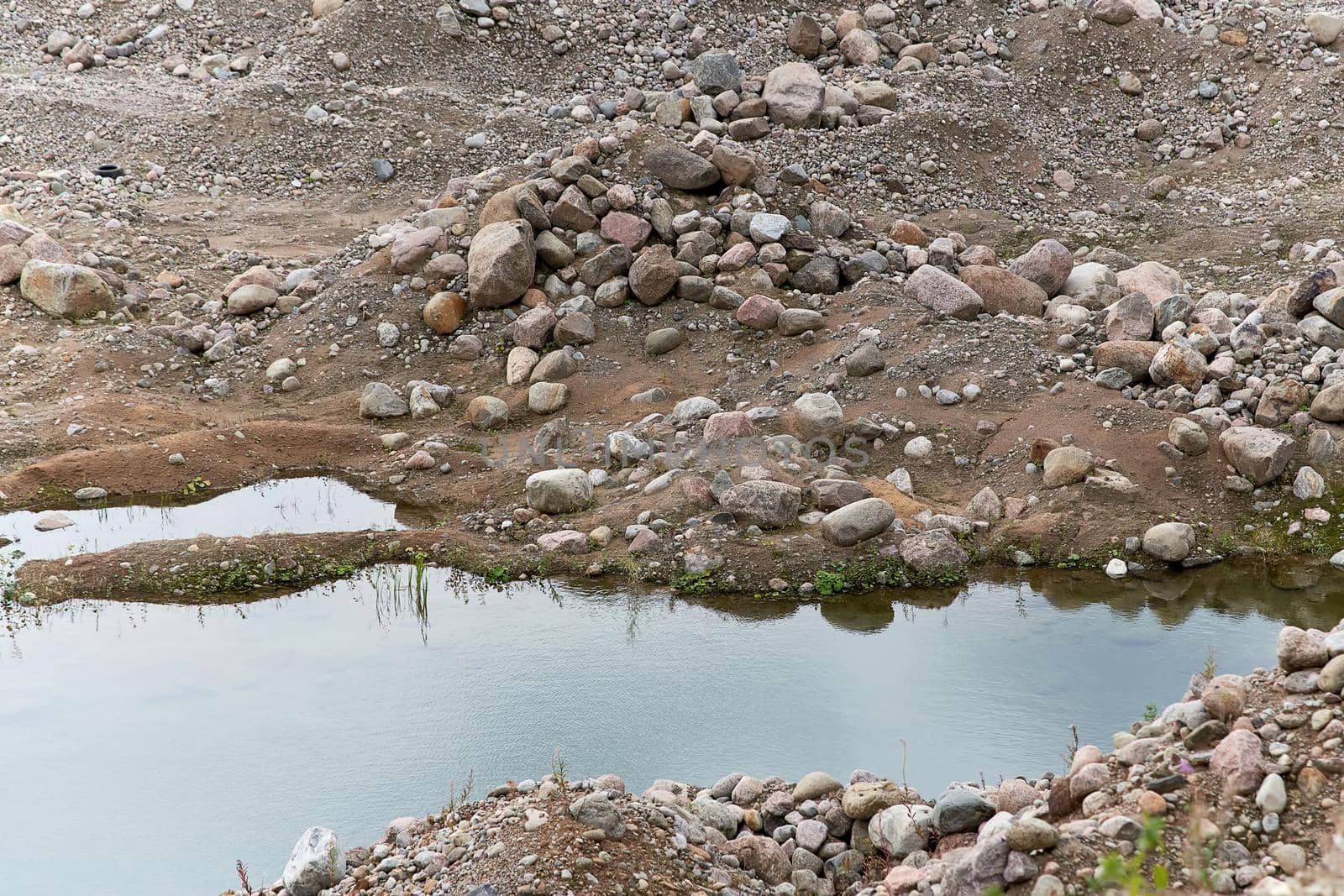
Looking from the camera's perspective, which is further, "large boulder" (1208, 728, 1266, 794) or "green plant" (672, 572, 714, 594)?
"green plant" (672, 572, 714, 594)

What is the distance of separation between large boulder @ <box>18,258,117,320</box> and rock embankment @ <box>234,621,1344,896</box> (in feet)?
31.7

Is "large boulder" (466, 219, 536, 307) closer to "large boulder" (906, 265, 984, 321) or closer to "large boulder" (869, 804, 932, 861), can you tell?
"large boulder" (906, 265, 984, 321)

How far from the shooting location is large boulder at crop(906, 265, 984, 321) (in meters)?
12.1

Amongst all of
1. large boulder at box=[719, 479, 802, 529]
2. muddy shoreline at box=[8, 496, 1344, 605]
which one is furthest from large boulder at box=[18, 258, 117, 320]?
large boulder at box=[719, 479, 802, 529]

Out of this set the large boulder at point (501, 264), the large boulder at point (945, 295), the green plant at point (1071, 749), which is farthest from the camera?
the large boulder at point (501, 264)

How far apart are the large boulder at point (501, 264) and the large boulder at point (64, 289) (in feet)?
14.1

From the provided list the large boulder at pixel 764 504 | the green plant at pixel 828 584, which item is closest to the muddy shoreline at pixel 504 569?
the green plant at pixel 828 584

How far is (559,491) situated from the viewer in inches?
404

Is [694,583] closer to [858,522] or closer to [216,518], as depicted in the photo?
[858,522]

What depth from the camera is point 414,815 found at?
673cm

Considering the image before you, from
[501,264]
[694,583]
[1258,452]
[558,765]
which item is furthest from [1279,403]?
[501,264]

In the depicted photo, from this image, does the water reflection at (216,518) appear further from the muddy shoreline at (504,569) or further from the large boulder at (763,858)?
the large boulder at (763,858)

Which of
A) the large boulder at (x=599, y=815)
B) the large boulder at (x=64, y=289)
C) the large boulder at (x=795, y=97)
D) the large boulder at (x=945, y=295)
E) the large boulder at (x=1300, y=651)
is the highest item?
the large boulder at (x=795, y=97)

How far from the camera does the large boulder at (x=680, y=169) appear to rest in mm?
13547
